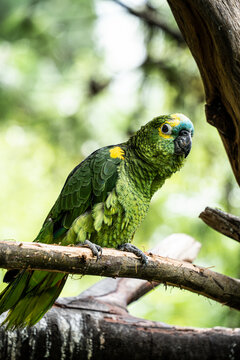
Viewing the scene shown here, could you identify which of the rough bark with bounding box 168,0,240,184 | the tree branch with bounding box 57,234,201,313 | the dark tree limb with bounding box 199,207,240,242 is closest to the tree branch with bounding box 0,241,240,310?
the dark tree limb with bounding box 199,207,240,242

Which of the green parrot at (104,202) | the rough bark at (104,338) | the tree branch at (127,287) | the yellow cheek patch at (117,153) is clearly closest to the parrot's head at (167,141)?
the green parrot at (104,202)

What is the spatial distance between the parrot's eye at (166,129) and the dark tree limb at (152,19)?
189 cm

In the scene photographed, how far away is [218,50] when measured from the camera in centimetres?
232

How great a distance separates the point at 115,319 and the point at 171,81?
2.83 m

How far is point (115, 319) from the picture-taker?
2.94m

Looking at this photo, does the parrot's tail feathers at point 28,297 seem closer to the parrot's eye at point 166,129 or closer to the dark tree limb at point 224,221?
the dark tree limb at point 224,221

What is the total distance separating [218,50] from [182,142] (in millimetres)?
750

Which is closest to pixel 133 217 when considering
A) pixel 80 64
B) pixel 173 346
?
pixel 173 346

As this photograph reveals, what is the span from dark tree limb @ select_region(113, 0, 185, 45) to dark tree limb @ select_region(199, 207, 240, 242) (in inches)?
91.8

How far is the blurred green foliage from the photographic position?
15.2 ft

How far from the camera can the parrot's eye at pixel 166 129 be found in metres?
2.91

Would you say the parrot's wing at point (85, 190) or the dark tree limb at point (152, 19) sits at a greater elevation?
the dark tree limb at point (152, 19)

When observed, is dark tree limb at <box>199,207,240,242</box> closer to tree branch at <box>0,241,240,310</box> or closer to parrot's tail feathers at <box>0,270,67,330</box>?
tree branch at <box>0,241,240,310</box>

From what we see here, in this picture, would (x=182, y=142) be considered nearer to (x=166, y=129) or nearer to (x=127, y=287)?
(x=166, y=129)
